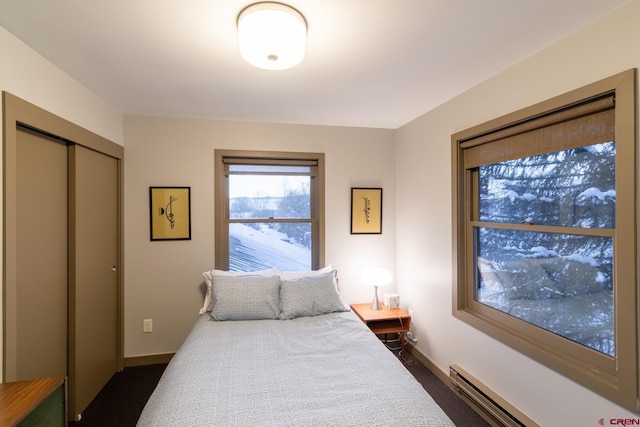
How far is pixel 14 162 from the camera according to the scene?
156 cm

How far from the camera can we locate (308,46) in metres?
1.64

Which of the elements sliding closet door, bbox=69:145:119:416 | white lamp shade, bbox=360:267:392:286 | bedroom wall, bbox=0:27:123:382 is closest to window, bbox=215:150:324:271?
white lamp shade, bbox=360:267:392:286

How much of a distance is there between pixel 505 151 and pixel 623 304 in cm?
108

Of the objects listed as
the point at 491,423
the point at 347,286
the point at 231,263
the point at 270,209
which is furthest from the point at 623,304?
the point at 231,263

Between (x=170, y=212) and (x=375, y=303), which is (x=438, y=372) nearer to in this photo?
(x=375, y=303)

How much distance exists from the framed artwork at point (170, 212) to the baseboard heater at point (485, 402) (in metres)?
2.63

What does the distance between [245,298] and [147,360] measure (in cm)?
130

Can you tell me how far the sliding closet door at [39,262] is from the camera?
166 cm

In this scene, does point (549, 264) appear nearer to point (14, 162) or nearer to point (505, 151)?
point (505, 151)

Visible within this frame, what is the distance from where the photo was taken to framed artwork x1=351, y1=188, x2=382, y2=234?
3227mm

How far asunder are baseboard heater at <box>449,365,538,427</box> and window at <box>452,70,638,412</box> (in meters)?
0.39

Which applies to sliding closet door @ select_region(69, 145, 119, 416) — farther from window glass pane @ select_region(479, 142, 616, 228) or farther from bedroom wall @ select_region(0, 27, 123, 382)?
window glass pane @ select_region(479, 142, 616, 228)

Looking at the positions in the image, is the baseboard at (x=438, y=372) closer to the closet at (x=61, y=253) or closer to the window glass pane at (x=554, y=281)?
the window glass pane at (x=554, y=281)

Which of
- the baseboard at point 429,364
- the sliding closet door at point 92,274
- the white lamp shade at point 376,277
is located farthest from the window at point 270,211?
the baseboard at point 429,364
